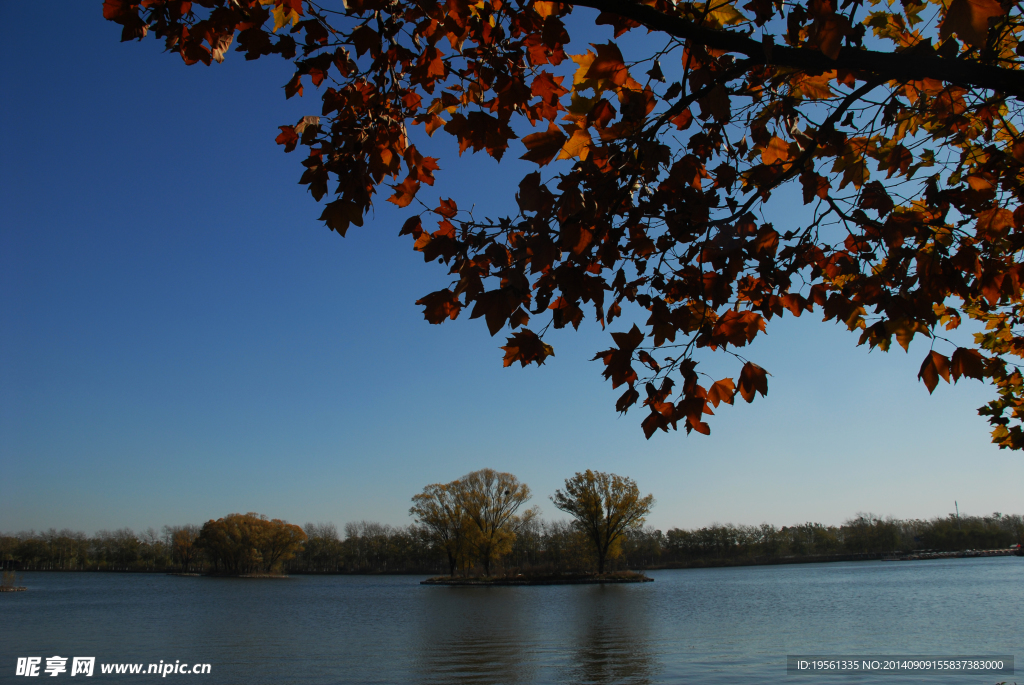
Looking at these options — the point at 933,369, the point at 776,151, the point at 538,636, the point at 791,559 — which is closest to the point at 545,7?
the point at 776,151

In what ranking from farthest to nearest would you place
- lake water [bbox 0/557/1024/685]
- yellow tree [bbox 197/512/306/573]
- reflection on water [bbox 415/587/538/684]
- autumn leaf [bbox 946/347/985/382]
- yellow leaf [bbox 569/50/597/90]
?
yellow tree [bbox 197/512/306/573] < lake water [bbox 0/557/1024/685] < reflection on water [bbox 415/587/538/684] < yellow leaf [bbox 569/50/597/90] < autumn leaf [bbox 946/347/985/382]

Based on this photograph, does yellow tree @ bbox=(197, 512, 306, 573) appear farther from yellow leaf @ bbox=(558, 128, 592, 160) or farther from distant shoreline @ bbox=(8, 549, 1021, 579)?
yellow leaf @ bbox=(558, 128, 592, 160)

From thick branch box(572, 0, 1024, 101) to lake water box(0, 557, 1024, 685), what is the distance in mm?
11051

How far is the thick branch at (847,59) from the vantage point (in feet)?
6.31

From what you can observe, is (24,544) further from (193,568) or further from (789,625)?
(789,625)

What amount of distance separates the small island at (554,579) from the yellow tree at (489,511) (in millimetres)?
1489

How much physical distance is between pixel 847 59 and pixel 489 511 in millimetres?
50448

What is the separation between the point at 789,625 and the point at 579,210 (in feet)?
66.7

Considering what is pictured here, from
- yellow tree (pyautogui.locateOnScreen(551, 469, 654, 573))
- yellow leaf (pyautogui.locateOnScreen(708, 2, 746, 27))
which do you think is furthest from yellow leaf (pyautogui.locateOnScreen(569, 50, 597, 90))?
yellow tree (pyautogui.locateOnScreen(551, 469, 654, 573))

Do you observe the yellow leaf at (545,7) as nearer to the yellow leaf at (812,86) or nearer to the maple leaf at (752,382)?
the yellow leaf at (812,86)

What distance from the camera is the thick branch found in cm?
192

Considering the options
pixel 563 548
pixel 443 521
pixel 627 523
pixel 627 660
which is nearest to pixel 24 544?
pixel 443 521

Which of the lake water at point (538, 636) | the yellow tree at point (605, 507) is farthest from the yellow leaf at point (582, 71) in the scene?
the yellow tree at point (605, 507)

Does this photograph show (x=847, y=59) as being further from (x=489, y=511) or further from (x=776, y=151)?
(x=489, y=511)
